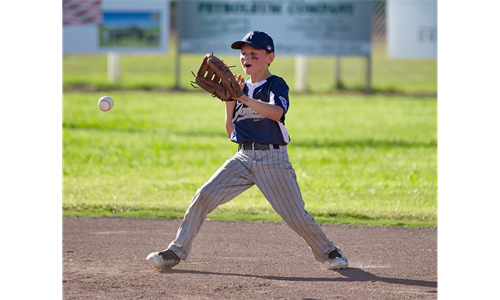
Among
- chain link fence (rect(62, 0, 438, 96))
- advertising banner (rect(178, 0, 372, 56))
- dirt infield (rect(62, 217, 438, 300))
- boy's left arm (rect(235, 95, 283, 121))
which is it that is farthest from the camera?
chain link fence (rect(62, 0, 438, 96))

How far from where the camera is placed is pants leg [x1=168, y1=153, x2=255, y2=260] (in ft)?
15.2

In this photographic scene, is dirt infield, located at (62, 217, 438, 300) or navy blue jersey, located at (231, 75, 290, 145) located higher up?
navy blue jersey, located at (231, 75, 290, 145)

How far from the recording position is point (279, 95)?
178 inches

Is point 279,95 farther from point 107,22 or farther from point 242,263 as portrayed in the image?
point 107,22

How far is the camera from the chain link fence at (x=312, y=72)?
1806 centimetres

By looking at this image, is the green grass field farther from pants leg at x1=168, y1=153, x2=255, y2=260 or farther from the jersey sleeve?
the jersey sleeve

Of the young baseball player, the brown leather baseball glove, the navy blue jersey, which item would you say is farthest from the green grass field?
the brown leather baseball glove

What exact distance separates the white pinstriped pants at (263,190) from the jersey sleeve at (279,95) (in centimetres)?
34

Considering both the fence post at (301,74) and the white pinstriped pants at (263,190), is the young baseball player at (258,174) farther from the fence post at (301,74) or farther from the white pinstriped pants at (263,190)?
the fence post at (301,74)

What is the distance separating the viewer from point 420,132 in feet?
39.8

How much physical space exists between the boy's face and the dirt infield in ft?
4.74

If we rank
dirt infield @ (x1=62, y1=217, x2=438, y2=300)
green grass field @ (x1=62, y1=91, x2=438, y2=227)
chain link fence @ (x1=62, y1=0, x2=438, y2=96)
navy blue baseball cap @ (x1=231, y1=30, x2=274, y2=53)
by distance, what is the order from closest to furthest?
dirt infield @ (x1=62, y1=217, x2=438, y2=300)
navy blue baseball cap @ (x1=231, y1=30, x2=274, y2=53)
green grass field @ (x1=62, y1=91, x2=438, y2=227)
chain link fence @ (x1=62, y1=0, x2=438, y2=96)

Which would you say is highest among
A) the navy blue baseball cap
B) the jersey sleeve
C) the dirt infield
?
the navy blue baseball cap

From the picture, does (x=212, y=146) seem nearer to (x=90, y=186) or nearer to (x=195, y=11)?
(x=90, y=186)
